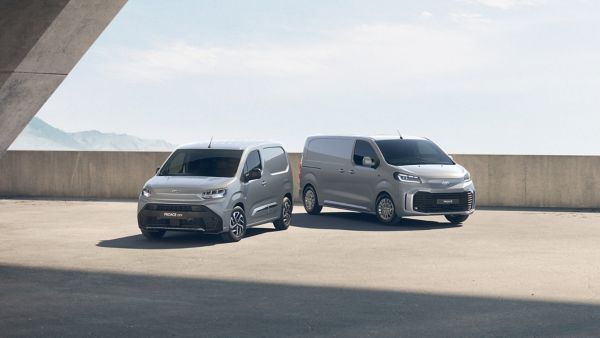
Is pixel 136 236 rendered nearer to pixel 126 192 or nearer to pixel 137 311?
pixel 137 311

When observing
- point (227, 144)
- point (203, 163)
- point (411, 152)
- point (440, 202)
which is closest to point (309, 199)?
point (411, 152)

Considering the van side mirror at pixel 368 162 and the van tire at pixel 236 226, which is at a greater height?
the van side mirror at pixel 368 162

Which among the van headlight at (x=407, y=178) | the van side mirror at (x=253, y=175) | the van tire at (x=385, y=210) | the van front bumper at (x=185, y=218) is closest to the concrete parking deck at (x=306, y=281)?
the van front bumper at (x=185, y=218)

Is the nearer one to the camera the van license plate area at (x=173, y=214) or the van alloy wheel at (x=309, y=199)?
the van license plate area at (x=173, y=214)

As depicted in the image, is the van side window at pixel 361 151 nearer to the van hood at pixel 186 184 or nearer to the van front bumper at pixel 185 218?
the van hood at pixel 186 184

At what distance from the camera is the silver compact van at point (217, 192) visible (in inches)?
598

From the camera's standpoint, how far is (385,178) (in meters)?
18.8

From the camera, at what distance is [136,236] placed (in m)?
16.6

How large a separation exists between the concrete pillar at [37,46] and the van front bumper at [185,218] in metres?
2.80

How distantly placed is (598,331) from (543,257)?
223 inches

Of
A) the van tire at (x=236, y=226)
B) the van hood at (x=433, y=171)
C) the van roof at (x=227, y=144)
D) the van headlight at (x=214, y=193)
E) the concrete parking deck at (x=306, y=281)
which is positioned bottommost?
the concrete parking deck at (x=306, y=281)

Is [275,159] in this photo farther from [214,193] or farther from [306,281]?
[306,281]

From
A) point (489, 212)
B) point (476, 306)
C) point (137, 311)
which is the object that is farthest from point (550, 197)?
point (137, 311)

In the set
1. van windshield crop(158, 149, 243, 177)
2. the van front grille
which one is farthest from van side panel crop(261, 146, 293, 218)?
the van front grille
